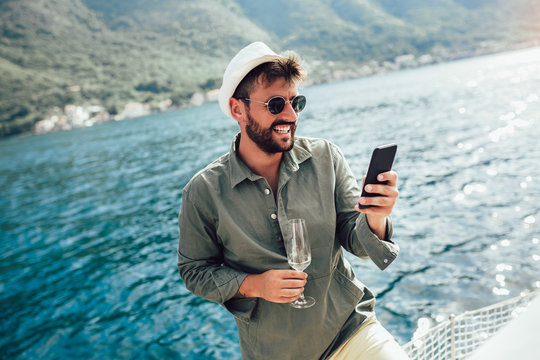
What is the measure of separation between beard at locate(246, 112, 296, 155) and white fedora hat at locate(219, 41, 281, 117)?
0.25 m

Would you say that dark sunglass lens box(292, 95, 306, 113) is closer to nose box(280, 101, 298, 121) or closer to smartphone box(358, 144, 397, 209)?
nose box(280, 101, 298, 121)

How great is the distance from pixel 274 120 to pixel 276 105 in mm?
110

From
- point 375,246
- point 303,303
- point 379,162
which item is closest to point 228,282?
point 303,303

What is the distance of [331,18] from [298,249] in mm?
200707

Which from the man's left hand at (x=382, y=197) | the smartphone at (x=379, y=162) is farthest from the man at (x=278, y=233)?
the smartphone at (x=379, y=162)

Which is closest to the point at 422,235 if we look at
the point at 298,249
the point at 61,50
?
the point at 298,249

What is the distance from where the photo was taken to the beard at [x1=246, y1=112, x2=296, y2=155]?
2.73 metres

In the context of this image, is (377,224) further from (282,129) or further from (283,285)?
(282,129)

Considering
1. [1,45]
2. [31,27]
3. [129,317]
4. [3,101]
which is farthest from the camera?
[31,27]

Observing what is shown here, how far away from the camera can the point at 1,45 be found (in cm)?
13800

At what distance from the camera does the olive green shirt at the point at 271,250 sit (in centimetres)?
→ 254

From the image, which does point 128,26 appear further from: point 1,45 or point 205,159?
point 205,159

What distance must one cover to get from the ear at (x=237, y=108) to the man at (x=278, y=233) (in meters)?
0.05

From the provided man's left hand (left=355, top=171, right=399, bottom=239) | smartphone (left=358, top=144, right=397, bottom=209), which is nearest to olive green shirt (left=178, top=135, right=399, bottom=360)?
man's left hand (left=355, top=171, right=399, bottom=239)
